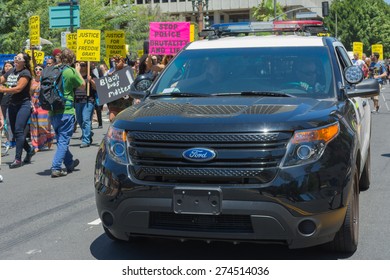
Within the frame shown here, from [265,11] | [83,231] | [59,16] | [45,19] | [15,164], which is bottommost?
[15,164]

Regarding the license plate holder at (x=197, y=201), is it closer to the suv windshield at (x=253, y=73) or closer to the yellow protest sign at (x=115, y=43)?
the suv windshield at (x=253, y=73)

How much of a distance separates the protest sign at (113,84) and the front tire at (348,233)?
10494 millimetres

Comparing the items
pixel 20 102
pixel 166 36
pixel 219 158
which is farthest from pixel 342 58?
pixel 166 36

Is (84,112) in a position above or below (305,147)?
below

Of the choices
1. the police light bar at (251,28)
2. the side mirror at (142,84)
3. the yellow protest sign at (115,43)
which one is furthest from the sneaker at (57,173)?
the yellow protest sign at (115,43)

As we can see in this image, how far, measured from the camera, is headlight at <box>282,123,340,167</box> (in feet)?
16.3

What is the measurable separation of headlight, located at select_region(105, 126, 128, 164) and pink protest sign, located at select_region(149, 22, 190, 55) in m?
15.3

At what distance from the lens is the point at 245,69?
21.2 ft

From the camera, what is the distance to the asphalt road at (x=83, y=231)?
228 inches

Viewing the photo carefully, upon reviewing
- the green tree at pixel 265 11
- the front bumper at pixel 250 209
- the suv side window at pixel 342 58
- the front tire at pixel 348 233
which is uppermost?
the green tree at pixel 265 11

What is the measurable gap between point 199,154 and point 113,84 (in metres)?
11.1

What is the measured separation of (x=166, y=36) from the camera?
20.7 meters

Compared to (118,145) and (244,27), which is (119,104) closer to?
(244,27)

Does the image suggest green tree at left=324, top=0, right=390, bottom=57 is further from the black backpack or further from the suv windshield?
the suv windshield
